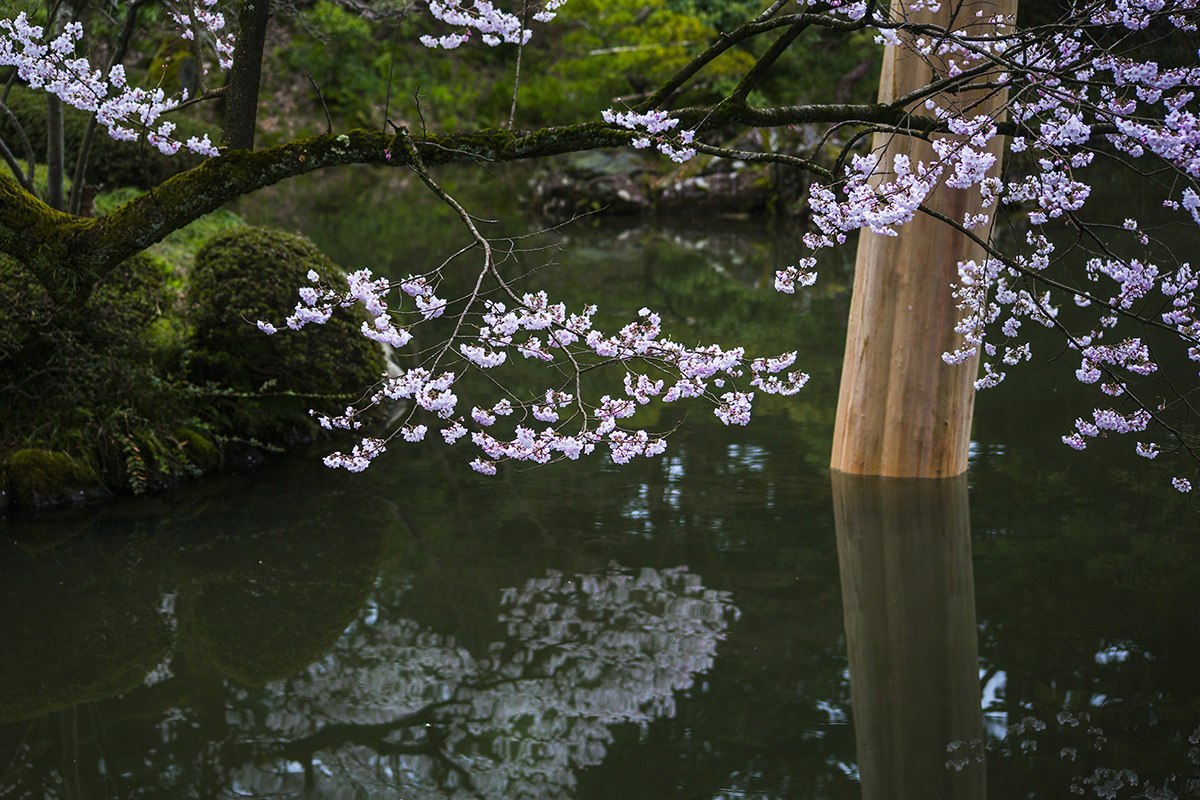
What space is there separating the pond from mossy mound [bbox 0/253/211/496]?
239mm

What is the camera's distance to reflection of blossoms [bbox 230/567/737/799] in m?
2.89

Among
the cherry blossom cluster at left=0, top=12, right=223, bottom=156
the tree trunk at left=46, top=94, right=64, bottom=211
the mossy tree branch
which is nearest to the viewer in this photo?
the mossy tree branch

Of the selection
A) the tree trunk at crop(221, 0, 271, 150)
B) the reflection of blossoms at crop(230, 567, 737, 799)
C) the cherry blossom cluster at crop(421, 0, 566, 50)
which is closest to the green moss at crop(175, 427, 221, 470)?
the reflection of blossoms at crop(230, 567, 737, 799)

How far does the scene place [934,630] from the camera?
143 inches

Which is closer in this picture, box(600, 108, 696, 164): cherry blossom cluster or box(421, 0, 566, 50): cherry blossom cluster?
box(600, 108, 696, 164): cherry blossom cluster

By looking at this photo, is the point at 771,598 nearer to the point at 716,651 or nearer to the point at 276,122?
the point at 716,651

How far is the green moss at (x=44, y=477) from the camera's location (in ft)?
16.2

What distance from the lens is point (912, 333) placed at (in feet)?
15.7

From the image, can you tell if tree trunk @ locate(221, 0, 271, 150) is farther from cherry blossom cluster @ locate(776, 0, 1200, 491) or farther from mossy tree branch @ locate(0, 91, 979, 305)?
cherry blossom cluster @ locate(776, 0, 1200, 491)

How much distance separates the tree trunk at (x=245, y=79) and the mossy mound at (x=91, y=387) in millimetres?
1969

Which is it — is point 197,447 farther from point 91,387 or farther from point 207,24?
point 207,24

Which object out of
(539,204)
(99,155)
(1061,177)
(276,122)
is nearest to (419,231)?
(539,204)

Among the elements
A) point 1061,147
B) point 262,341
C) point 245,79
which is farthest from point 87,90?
point 1061,147

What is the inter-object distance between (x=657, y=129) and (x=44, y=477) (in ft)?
11.5
